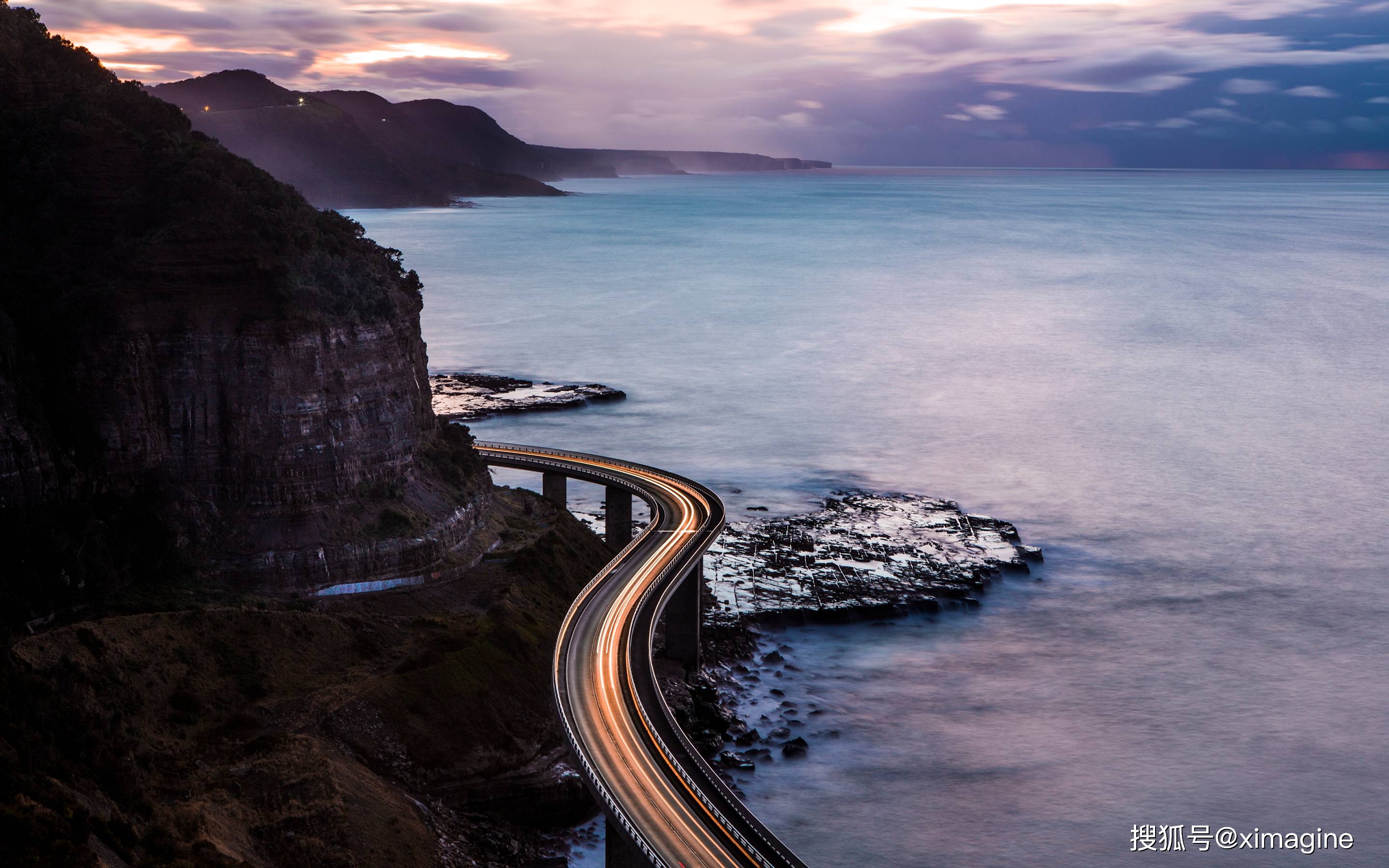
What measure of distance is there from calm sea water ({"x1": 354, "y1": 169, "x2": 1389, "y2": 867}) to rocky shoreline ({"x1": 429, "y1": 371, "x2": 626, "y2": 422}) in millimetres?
2825

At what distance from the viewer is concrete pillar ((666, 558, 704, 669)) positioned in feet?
212

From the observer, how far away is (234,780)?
138 ft

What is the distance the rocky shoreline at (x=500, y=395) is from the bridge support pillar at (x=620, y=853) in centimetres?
7347

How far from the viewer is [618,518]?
81812 millimetres

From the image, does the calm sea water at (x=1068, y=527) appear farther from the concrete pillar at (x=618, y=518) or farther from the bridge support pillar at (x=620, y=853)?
the concrete pillar at (x=618, y=518)

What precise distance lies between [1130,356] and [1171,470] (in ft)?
178

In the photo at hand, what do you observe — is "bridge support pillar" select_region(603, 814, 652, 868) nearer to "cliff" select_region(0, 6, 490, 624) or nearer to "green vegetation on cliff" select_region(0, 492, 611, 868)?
"green vegetation on cliff" select_region(0, 492, 611, 868)

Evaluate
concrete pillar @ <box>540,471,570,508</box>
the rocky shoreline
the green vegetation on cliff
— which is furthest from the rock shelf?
the rocky shoreline

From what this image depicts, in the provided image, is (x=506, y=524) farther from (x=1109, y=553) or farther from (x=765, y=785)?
(x=1109, y=553)

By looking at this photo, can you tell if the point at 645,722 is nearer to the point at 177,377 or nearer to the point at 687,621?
the point at 687,621

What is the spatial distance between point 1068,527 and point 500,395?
58.9 m

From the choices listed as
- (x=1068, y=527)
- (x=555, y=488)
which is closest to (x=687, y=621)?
(x=555, y=488)

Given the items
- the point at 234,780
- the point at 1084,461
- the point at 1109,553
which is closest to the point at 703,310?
the point at 1084,461

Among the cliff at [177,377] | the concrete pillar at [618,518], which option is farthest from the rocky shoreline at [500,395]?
the cliff at [177,377]
